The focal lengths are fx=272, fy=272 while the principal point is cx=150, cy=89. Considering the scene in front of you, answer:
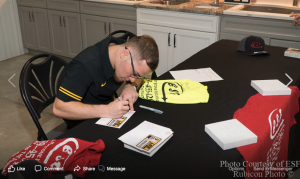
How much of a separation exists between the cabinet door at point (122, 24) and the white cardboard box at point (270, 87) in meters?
2.32

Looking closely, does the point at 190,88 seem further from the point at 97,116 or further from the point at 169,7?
the point at 169,7

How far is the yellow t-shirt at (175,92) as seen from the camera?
1396 millimetres

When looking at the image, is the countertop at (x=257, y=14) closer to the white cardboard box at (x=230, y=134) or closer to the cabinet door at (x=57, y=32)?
the white cardboard box at (x=230, y=134)

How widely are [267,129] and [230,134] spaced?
204 millimetres

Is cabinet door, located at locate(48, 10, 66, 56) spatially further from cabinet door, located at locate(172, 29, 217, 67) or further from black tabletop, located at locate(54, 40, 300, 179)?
black tabletop, located at locate(54, 40, 300, 179)

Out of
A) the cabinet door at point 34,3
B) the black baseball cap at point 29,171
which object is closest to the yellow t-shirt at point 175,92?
the black baseball cap at point 29,171

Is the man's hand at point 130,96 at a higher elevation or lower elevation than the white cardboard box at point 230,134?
higher

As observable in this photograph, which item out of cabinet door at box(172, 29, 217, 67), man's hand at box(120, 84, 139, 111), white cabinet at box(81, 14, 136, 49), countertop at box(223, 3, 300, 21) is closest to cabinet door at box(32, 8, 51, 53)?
white cabinet at box(81, 14, 136, 49)

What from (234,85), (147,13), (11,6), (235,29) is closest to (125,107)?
(234,85)

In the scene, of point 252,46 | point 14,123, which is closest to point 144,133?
point 252,46

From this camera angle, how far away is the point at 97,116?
125 centimetres

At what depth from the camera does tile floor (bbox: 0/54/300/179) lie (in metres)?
2.34

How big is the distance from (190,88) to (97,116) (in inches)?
21.2

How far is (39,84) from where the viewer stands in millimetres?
1482
